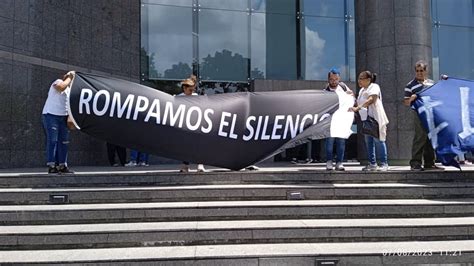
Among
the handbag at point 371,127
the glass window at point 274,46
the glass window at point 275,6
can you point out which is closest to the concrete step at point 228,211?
the handbag at point 371,127

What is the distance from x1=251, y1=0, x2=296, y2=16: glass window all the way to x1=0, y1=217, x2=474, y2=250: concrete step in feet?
33.4

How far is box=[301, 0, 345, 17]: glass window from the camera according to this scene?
1496cm

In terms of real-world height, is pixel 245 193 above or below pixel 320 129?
below

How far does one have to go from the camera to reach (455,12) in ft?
50.6

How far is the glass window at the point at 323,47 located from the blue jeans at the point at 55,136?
9.23 m

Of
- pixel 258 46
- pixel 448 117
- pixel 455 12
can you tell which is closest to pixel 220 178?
pixel 448 117

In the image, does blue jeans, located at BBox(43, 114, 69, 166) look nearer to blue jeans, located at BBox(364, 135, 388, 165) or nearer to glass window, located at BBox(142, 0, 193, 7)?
blue jeans, located at BBox(364, 135, 388, 165)

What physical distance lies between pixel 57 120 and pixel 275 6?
952 cm

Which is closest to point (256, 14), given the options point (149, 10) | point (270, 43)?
point (270, 43)

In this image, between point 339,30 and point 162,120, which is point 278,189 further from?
point 339,30

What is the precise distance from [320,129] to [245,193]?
1.77 m

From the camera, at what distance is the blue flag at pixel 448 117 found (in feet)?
23.1

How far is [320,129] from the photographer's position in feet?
24.1
